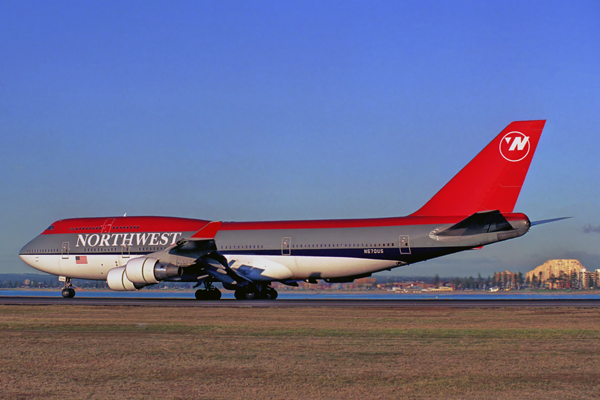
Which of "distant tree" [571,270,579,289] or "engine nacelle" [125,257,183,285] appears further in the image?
"distant tree" [571,270,579,289]

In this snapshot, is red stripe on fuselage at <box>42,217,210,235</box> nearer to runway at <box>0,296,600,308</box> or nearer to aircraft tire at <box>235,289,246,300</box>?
aircraft tire at <box>235,289,246,300</box>

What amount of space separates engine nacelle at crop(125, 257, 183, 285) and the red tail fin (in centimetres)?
1455

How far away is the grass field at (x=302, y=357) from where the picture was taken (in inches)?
331

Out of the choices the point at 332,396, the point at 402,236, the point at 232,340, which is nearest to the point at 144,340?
the point at 232,340

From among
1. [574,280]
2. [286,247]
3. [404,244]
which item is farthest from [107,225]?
[574,280]

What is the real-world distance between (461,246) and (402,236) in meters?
2.97

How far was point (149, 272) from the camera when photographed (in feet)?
103

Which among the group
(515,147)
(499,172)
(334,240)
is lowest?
(334,240)

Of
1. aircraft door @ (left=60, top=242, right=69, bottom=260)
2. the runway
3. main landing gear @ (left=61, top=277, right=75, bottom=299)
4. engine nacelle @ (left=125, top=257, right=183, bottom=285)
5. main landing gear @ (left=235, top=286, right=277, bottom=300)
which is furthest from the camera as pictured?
aircraft door @ (left=60, top=242, right=69, bottom=260)

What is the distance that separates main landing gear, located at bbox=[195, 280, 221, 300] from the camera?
34.8 m

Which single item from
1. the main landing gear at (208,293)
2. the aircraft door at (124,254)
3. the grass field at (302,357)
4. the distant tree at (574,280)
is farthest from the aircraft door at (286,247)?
the distant tree at (574,280)

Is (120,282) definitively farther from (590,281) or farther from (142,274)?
(590,281)

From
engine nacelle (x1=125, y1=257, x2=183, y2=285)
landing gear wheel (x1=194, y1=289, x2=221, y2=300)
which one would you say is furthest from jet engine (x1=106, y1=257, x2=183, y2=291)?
landing gear wheel (x1=194, y1=289, x2=221, y2=300)

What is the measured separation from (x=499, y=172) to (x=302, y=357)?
23.1 metres
